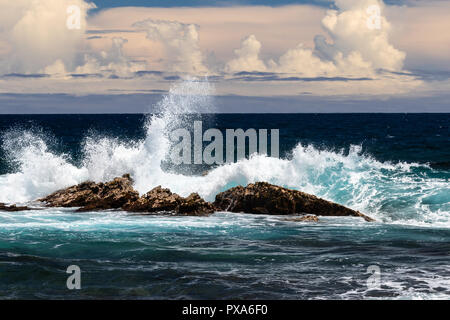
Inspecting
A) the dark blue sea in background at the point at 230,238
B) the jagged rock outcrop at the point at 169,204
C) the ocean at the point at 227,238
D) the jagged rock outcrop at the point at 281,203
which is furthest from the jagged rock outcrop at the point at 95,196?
the jagged rock outcrop at the point at 281,203

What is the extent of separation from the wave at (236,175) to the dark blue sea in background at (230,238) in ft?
0.16

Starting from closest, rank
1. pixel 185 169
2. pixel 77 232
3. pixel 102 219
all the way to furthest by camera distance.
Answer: pixel 77 232 → pixel 102 219 → pixel 185 169

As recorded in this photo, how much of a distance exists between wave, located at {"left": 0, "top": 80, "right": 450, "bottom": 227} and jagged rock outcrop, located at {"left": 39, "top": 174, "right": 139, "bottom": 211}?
2246mm

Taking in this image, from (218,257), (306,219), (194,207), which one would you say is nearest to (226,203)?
(194,207)

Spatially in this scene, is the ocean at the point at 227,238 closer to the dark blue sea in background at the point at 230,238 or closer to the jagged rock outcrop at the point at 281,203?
the dark blue sea in background at the point at 230,238

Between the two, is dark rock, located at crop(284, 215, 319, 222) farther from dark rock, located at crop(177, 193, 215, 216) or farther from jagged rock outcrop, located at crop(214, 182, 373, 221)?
dark rock, located at crop(177, 193, 215, 216)

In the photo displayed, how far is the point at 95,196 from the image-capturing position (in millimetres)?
19125

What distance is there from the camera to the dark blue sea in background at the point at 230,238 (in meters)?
9.48
